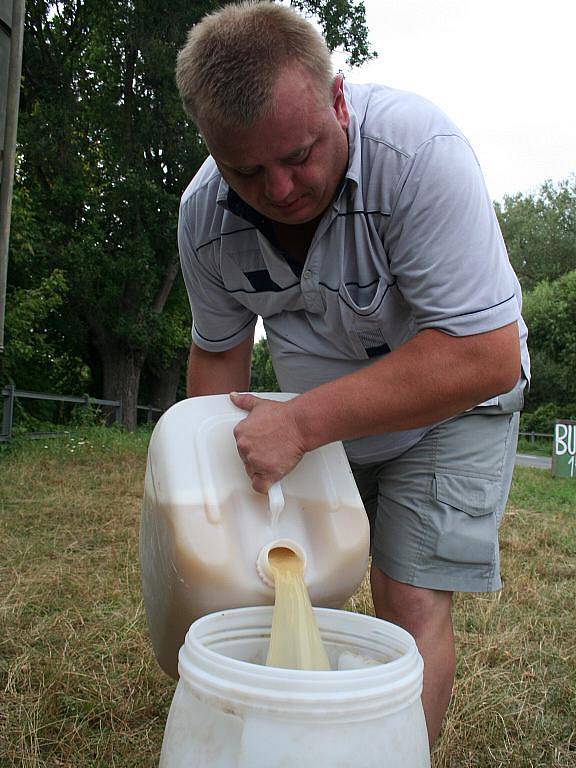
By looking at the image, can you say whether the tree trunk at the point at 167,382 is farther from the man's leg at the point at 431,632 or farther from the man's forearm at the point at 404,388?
the man's forearm at the point at 404,388

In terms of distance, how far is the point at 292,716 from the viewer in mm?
978

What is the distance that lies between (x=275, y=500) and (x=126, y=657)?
1.33 metres

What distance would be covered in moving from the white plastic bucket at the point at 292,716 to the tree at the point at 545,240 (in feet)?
104

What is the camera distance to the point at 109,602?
2967mm

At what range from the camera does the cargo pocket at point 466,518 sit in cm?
170

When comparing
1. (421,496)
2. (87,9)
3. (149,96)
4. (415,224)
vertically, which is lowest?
(421,496)

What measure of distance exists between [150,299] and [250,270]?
11.7 metres

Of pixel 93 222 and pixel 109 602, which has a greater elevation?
pixel 93 222

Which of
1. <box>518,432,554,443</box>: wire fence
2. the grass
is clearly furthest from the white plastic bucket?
<box>518,432,554,443</box>: wire fence

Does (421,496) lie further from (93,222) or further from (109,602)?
(93,222)

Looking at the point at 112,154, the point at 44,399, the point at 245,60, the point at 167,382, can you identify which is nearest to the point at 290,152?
the point at 245,60

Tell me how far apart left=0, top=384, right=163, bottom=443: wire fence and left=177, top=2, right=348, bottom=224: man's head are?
7.23 m

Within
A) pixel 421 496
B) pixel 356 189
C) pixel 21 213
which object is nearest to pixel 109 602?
pixel 421 496

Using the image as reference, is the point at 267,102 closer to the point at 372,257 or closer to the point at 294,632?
the point at 372,257
